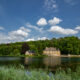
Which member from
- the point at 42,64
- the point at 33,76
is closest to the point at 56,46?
the point at 42,64

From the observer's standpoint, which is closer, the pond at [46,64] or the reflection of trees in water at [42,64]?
the pond at [46,64]

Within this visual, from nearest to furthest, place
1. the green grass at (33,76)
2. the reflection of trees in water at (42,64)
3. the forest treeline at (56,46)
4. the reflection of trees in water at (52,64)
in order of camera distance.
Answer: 1. the green grass at (33,76)
2. the reflection of trees in water at (52,64)
3. the reflection of trees in water at (42,64)
4. the forest treeline at (56,46)

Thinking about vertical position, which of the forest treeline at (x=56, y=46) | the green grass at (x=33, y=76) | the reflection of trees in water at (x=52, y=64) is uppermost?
the forest treeline at (x=56, y=46)

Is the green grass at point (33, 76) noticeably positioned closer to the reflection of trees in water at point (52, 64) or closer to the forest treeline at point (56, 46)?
the reflection of trees in water at point (52, 64)

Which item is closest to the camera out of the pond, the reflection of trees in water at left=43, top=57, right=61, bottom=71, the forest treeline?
the reflection of trees in water at left=43, top=57, right=61, bottom=71

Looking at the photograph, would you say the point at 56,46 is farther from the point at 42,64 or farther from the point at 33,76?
the point at 33,76

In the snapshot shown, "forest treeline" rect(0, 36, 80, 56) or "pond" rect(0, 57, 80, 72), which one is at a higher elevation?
"forest treeline" rect(0, 36, 80, 56)

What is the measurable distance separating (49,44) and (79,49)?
21.3 meters

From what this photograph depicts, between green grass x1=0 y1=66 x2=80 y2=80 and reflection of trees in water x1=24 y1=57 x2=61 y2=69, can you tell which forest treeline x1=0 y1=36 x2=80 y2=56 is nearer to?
reflection of trees in water x1=24 y1=57 x2=61 y2=69

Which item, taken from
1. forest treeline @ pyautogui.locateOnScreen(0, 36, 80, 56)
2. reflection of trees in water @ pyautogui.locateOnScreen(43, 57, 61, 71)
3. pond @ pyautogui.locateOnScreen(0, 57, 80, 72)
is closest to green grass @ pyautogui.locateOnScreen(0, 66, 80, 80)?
pond @ pyautogui.locateOnScreen(0, 57, 80, 72)

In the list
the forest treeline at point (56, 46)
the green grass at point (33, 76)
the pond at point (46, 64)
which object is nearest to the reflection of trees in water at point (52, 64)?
the pond at point (46, 64)

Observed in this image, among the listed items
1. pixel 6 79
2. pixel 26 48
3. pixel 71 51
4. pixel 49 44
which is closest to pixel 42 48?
pixel 49 44

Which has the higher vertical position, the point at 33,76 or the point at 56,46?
the point at 56,46

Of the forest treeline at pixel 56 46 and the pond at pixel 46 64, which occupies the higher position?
the forest treeline at pixel 56 46
